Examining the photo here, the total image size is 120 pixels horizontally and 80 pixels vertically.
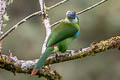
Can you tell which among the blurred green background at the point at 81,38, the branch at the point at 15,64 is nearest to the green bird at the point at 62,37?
the branch at the point at 15,64

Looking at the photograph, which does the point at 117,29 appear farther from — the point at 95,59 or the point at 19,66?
the point at 19,66

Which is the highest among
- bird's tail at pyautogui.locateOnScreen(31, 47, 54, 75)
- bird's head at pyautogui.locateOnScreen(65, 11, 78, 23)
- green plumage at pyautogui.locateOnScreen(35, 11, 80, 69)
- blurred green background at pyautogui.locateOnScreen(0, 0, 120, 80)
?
blurred green background at pyautogui.locateOnScreen(0, 0, 120, 80)

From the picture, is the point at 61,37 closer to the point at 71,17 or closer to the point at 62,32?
the point at 62,32

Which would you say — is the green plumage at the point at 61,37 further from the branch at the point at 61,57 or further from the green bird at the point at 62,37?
the branch at the point at 61,57

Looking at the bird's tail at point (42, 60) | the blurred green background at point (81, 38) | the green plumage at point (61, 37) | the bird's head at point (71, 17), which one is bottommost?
the bird's tail at point (42, 60)

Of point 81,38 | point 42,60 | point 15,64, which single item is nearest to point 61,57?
point 42,60

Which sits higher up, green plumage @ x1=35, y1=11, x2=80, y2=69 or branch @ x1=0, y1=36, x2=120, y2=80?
green plumage @ x1=35, y1=11, x2=80, y2=69

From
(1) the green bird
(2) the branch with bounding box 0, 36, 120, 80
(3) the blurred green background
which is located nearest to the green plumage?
(1) the green bird

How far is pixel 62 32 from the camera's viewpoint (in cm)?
456

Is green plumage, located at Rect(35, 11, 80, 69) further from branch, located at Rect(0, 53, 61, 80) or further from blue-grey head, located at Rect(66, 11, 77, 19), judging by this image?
branch, located at Rect(0, 53, 61, 80)

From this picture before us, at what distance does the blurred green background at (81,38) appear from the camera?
15.3 metres

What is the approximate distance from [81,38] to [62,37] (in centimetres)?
1200

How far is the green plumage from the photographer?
4320 mm

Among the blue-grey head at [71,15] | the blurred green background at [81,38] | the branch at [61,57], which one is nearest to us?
the branch at [61,57]
